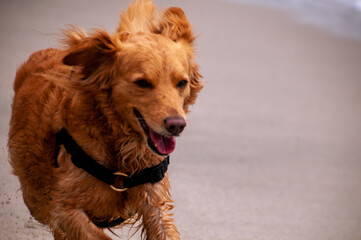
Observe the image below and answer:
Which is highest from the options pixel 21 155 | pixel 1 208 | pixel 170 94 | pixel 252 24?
pixel 170 94

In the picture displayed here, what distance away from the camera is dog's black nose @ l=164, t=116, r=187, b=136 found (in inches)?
132

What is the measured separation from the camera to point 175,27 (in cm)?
397

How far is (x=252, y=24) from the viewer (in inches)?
504

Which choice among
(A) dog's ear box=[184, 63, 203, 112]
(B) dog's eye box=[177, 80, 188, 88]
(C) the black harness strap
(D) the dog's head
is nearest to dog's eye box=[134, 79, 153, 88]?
(D) the dog's head

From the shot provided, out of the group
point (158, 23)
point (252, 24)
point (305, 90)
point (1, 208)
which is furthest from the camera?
point (252, 24)

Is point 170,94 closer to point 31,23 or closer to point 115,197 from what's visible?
point 115,197

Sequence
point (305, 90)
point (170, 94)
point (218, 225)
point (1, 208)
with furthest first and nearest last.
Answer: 1. point (305, 90)
2. point (218, 225)
3. point (1, 208)
4. point (170, 94)

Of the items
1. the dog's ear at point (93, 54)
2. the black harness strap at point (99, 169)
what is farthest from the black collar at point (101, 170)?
the dog's ear at point (93, 54)

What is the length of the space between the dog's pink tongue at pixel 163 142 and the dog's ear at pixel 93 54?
49cm

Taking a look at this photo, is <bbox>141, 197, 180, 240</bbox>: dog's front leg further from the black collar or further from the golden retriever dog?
the black collar

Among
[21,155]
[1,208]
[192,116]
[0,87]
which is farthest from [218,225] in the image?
[0,87]

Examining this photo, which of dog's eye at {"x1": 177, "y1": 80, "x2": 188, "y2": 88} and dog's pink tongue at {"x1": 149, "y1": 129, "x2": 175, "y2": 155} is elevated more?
dog's eye at {"x1": 177, "y1": 80, "x2": 188, "y2": 88}

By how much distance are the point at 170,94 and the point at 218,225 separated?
245 cm

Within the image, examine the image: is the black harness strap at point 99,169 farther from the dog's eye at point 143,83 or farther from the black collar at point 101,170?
the dog's eye at point 143,83
